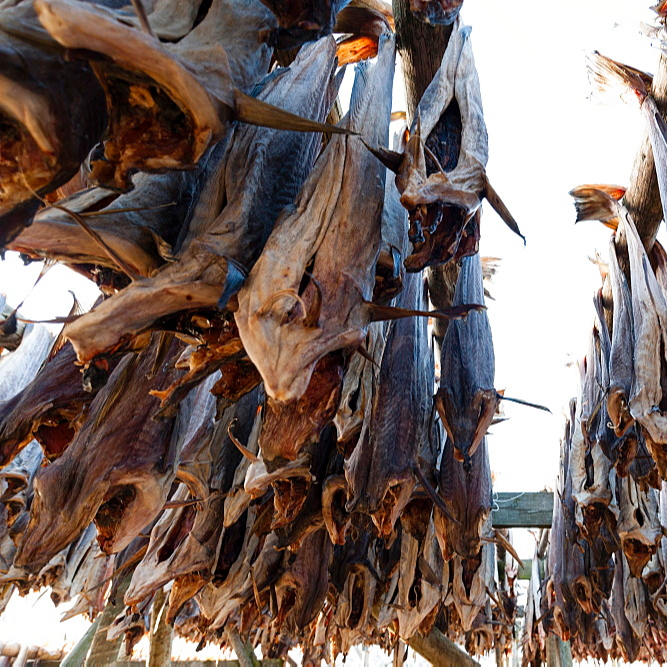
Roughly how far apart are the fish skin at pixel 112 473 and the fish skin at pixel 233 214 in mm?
423

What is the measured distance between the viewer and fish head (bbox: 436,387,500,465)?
185 centimetres

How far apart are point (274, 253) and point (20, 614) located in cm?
1345

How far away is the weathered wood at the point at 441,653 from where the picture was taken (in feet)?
15.4

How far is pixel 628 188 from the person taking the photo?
9.91 feet

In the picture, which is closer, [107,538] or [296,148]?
[296,148]

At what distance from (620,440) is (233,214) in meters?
2.35

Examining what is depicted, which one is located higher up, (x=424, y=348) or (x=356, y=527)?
(x=424, y=348)

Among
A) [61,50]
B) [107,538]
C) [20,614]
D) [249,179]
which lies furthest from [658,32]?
[20,614]

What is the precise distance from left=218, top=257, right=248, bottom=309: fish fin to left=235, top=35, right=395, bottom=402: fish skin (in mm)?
12

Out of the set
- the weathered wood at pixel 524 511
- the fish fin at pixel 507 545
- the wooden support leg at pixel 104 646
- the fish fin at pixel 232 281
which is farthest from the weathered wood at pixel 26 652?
the fish fin at pixel 232 281

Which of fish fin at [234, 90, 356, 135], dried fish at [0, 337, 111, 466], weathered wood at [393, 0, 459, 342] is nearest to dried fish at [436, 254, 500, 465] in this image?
weathered wood at [393, 0, 459, 342]

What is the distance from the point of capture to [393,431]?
5.94 ft

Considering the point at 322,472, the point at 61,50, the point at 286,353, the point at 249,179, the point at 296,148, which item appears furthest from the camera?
the point at 322,472

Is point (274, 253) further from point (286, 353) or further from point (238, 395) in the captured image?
point (238, 395)
